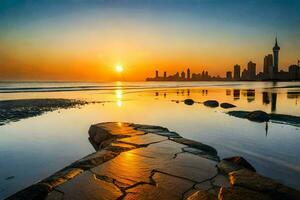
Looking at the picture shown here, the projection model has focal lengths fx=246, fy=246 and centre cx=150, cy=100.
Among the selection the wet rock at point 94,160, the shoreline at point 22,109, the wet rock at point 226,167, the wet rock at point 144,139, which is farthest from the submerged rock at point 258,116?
the shoreline at point 22,109

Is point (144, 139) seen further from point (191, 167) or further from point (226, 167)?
point (226, 167)

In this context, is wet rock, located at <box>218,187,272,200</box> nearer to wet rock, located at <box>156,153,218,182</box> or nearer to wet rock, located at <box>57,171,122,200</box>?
wet rock, located at <box>156,153,218,182</box>

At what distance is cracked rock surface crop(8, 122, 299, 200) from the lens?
4.08 metres

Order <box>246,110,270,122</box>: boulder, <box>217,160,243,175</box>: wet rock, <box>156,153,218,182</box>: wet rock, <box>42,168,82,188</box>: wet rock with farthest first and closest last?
<box>246,110,270,122</box>: boulder < <box>217,160,243,175</box>: wet rock < <box>156,153,218,182</box>: wet rock < <box>42,168,82,188</box>: wet rock

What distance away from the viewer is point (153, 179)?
4.69 metres

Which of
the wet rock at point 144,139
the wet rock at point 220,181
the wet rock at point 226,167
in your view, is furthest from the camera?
the wet rock at point 144,139

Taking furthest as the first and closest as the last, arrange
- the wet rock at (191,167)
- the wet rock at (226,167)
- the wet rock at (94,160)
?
the wet rock at (94,160) → the wet rock at (226,167) → the wet rock at (191,167)

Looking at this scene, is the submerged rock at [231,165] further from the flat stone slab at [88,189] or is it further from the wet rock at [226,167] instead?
the flat stone slab at [88,189]

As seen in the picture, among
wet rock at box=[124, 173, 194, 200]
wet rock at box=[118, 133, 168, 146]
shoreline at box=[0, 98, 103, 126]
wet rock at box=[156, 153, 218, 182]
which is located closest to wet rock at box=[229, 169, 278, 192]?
wet rock at box=[156, 153, 218, 182]

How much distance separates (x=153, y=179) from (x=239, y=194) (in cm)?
155

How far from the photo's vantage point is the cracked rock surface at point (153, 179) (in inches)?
161

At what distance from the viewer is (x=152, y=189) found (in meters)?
4.26

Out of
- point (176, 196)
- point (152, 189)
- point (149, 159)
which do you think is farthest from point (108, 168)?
point (176, 196)

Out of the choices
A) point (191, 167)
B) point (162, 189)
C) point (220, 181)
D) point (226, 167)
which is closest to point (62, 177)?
point (162, 189)
